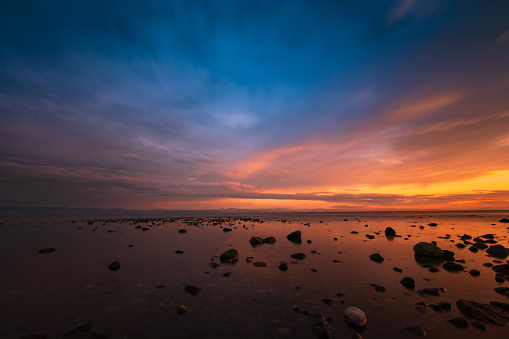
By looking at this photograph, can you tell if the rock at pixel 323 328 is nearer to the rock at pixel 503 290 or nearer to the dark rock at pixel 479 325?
the dark rock at pixel 479 325

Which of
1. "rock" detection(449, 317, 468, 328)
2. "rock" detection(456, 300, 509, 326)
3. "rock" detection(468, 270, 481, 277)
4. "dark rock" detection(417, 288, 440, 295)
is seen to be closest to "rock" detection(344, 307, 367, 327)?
"rock" detection(449, 317, 468, 328)

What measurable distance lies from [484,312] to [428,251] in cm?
1002

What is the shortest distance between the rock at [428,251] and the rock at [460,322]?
10.8 m

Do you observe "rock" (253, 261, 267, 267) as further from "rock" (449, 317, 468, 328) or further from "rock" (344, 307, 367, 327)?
"rock" (449, 317, 468, 328)

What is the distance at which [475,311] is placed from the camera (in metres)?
6.33

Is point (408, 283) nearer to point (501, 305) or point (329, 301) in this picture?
point (501, 305)

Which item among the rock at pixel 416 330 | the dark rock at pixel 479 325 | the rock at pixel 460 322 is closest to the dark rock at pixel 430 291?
the dark rock at pixel 479 325

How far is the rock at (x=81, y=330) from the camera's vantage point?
545 cm

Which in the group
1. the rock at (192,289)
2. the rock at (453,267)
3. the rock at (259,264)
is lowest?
the rock at (453,267)

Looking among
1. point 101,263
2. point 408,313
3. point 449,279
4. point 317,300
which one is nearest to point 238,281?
point 317,300

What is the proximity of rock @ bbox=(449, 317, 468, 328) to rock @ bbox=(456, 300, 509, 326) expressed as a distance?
75 cm

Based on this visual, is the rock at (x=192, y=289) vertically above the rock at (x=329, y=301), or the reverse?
the rock at (x=192, y=289)

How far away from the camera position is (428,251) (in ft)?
48.0

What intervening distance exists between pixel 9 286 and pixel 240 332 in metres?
10.9
